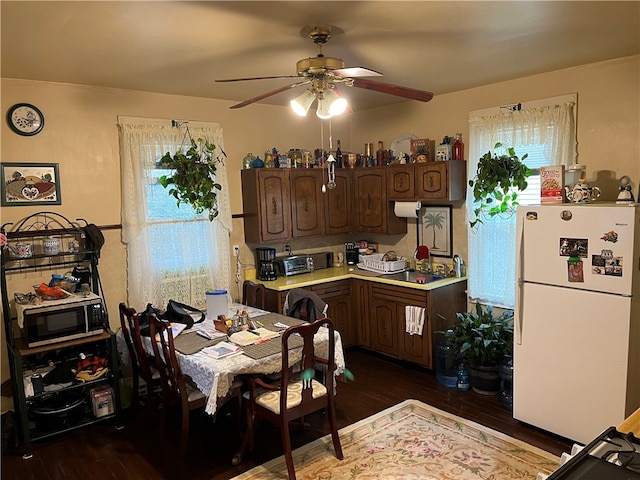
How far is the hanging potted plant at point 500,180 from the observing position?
12.8 feet

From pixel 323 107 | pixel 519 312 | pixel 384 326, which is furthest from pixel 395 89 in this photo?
pixel 384 326

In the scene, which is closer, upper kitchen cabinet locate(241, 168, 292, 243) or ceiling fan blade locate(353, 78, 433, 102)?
ceiling fan blade locate(353, 78, 433, 102)

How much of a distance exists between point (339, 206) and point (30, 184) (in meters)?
2.86

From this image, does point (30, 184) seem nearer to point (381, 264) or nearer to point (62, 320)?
point (62, 320)

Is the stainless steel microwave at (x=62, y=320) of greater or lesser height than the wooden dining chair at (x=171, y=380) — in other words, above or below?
above

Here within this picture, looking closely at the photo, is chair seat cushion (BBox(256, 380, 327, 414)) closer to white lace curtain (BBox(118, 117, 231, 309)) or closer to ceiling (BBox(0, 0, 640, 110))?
white lace curtain (BBox(118, 117, 231, 309))

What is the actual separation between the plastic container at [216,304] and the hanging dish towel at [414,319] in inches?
65.9

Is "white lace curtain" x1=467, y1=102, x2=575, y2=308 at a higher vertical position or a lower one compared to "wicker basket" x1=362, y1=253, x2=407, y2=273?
higher

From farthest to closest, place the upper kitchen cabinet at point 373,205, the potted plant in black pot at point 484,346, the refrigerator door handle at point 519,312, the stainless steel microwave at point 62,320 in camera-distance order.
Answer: the upper kitchen cabinet at point 373,205 < the potted plant in black pot at point 484,346 < the refrigerator door handle at point 519,312 < the stainless steel microwave at point 62,320

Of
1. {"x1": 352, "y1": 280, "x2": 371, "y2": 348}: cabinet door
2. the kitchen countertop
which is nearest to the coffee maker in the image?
the kitchen countertop

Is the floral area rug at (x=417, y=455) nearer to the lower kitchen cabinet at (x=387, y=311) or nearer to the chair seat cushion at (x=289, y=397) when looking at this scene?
the chair seat cushion at (x=289, y=397)

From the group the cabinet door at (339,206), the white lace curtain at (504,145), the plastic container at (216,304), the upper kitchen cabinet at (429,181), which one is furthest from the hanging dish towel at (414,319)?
the plastic container at (216,304)

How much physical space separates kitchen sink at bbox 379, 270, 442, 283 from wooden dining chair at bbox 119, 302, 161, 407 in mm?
2286

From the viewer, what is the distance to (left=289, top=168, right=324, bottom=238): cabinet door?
484 centimetres
